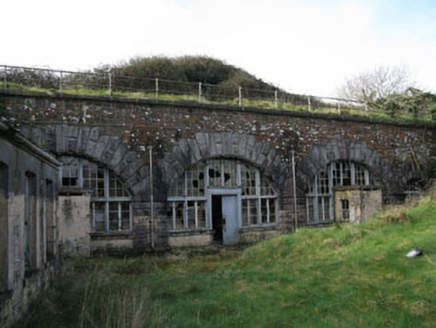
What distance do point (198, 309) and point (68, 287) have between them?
9.20ft

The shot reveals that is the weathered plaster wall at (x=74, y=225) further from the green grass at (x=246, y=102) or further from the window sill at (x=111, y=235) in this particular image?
the green grass at (x=246, y=102)

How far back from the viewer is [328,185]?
16641 mm

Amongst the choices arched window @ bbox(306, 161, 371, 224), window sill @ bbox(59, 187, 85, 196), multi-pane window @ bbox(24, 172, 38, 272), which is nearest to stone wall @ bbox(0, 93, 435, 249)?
arched window @ bbox(306, 161, 371, 224)

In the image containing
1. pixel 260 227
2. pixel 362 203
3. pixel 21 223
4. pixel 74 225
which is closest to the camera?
pixel 21 223

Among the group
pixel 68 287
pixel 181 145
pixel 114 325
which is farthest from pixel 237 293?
pixel 181 145

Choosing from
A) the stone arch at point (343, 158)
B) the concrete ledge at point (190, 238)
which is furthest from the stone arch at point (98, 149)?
the stone arch at point (343, 158)

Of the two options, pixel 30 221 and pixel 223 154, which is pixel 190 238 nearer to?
pixel 223 154

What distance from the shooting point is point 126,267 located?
1034 centimetres

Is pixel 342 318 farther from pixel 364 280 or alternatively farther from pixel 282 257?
pixel 282 257

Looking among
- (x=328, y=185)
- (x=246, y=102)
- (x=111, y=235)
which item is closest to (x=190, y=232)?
(x=111, y=235)

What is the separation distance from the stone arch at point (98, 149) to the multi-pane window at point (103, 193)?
0.27 metres

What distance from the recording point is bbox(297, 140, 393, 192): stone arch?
1579 cm

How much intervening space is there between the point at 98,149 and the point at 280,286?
7.27m

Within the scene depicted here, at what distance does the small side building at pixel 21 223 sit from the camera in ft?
16.6
